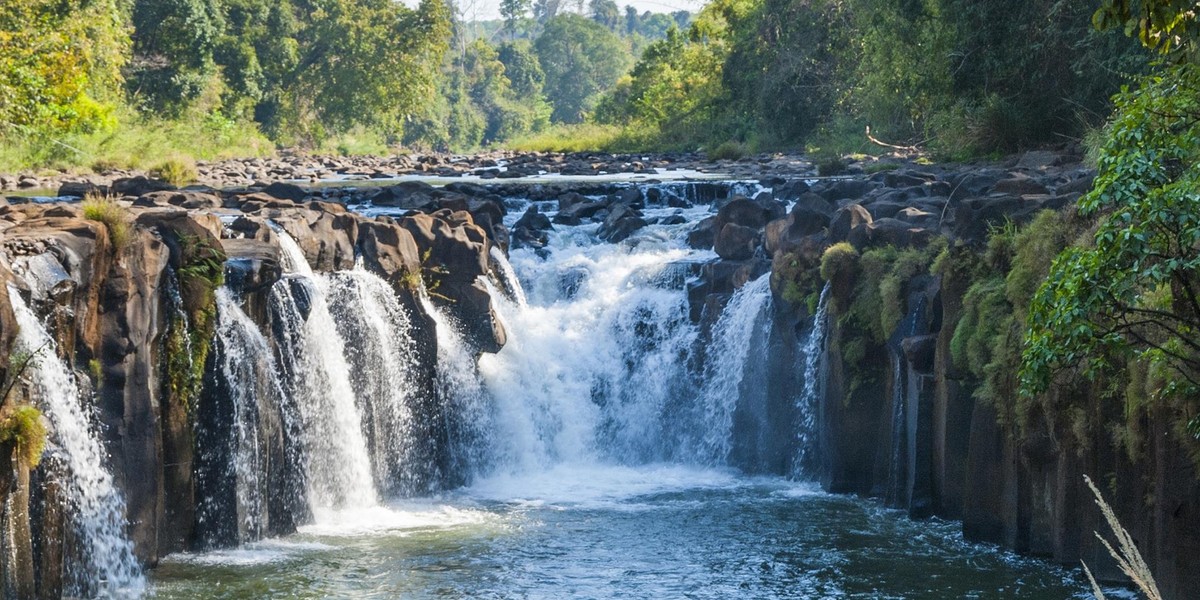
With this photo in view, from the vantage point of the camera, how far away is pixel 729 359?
17.5 metres

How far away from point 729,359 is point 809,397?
154 cm

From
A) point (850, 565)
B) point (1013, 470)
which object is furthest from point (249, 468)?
point (1013, 470)

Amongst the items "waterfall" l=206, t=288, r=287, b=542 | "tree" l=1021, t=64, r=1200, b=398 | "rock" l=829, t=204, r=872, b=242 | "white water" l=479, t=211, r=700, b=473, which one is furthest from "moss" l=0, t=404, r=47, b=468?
"rock" l=829, t=204, r=872, b=242

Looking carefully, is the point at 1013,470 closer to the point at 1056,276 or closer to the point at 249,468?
the point at 1056,276

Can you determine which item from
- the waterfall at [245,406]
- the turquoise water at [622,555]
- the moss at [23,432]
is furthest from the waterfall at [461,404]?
the moss at [23,432]

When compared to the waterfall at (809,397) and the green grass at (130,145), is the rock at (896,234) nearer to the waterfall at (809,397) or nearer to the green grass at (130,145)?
the waterfall at (809,397)

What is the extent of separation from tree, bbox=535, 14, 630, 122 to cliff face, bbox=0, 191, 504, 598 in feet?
302

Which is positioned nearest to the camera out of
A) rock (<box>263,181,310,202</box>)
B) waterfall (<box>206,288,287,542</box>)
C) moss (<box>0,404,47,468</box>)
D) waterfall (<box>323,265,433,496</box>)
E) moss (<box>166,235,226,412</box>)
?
moss (<box>0,404,47,468</box>)

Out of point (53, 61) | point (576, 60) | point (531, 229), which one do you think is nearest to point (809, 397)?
point (531, 229)

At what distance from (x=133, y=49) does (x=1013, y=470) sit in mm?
41072

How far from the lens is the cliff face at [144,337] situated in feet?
32.3

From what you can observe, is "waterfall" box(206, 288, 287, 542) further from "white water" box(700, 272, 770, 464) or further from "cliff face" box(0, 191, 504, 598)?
"white water" box(700, 272, 770, 464)

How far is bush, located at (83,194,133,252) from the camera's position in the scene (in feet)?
36.0

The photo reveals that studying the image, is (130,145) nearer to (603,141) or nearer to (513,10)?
(603,141)
